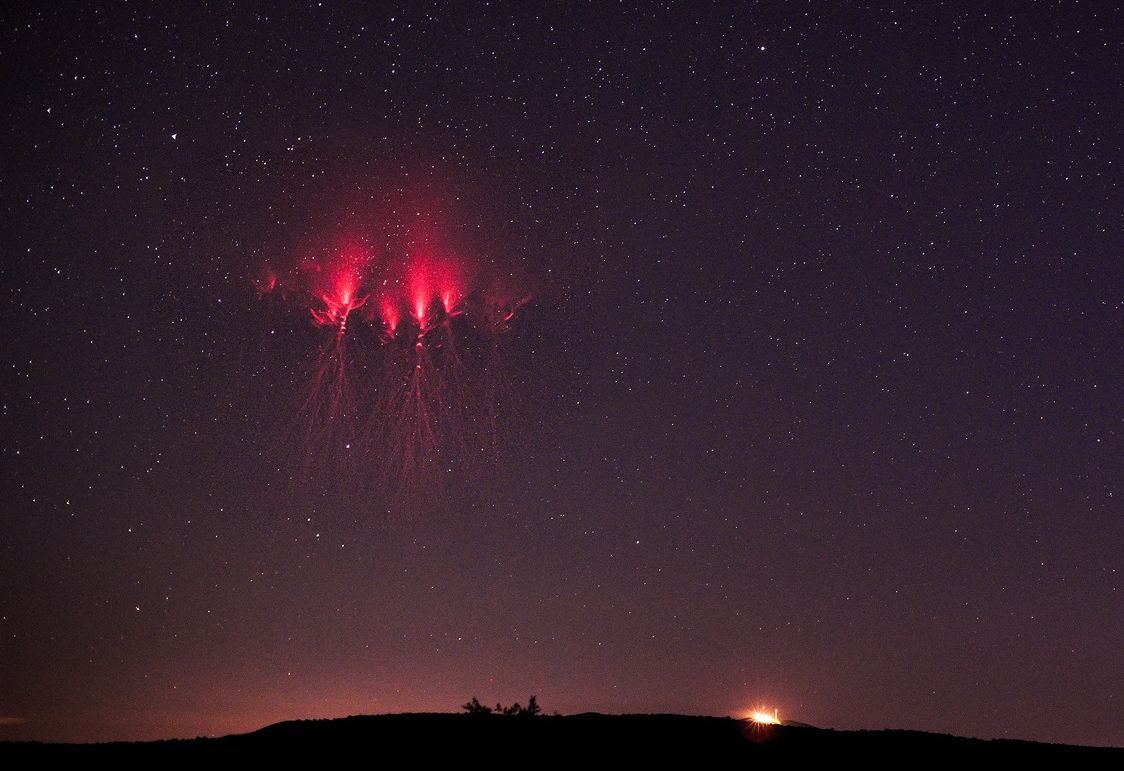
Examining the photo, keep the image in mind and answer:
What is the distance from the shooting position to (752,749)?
920 inches

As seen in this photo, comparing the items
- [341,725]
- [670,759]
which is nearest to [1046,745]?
[670,759]

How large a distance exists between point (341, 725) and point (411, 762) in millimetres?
4522

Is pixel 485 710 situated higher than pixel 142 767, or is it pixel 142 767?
pixel 485 710

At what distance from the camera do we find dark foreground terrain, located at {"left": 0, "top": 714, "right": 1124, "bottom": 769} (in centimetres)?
2277

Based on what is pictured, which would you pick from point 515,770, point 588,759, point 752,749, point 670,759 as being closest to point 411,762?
point 515,770

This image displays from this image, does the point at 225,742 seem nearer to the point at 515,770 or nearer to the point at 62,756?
the point at 62,756

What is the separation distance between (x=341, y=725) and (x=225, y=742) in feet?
9.43

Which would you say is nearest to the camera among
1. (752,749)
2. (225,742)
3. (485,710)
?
(752,749)

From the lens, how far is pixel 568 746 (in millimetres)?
23516

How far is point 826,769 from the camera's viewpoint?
22000mm

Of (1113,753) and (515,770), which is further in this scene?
(1113,753)

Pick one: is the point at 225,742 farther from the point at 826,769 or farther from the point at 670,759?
the point at 826,769

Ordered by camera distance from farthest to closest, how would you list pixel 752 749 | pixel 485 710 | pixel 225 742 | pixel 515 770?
pixel 485 710 < pixel 225 742 < pixel 752 749 < pixel 515 770

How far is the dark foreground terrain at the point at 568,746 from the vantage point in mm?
22766
